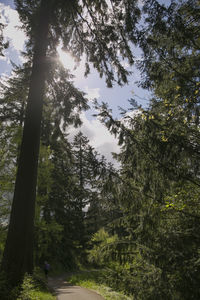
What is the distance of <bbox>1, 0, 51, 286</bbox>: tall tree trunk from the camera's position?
18.7 feet

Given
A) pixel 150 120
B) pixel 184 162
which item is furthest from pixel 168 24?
pixel 184 162

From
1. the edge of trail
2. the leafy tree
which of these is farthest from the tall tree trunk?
the edge of trail

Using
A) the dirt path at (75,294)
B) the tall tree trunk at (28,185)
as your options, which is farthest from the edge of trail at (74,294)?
the tall tree trunk at (28,185)

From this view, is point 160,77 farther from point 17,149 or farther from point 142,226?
point 17,149

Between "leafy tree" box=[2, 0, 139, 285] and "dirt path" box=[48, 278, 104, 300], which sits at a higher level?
"leafy tree" box=[2, 0, 139, 285]

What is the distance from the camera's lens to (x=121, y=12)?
5.96m

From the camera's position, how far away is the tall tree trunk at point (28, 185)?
18.7 ft

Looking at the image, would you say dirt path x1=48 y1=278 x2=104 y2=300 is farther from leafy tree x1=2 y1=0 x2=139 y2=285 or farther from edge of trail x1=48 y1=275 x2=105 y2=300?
leafy tree x1=2 y1=0 x2=139 y2=285

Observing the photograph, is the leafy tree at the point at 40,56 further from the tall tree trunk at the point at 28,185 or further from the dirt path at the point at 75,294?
the dirt path at the point at 75,294

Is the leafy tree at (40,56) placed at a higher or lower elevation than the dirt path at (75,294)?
higher

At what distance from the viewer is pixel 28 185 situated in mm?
6289

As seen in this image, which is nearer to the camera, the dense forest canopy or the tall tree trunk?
the dense forest canopy

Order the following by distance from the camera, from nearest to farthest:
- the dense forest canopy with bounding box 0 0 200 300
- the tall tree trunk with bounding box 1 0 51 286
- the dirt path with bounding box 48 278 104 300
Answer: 1. the dense forest canopy with bounding box 0 0 200 300
2. the tall tree trunk with bounding box 1 0 51 286
3. the dirt path with bounding box 48 278 104 300

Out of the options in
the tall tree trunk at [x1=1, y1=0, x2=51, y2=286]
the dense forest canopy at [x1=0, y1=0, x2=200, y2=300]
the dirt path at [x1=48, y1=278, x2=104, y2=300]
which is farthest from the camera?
the dirt path at [x1=48, y1=278, x2=104, y2=300]
